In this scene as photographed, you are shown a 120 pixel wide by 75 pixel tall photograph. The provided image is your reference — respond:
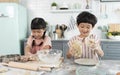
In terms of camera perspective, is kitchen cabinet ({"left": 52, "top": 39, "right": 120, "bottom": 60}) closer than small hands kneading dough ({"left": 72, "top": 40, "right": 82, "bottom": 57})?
No

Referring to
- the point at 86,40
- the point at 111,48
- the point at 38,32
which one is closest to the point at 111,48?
the point at 111,48

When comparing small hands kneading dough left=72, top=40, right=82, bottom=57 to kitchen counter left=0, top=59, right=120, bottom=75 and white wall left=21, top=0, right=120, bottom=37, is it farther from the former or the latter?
white wall left=21, top=0, right=120, bottom=37

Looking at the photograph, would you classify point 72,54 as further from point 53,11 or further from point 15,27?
point 53,11

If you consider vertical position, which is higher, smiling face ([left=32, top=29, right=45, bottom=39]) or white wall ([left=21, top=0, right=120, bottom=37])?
white wall ([left=21, top=0, right=120, bottom=37])

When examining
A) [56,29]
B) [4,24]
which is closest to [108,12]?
[56,29]

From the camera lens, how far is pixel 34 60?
1614 millimetres

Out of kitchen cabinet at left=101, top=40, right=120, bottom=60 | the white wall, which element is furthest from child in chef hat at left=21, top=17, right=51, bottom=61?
the white wall

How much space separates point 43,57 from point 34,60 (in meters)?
0.11

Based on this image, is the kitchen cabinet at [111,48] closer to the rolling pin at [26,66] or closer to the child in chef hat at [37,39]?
the child in chef hat at [37,39]

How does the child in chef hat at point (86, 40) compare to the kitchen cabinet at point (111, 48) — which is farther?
the kitchen cabinet at point (111, 48)

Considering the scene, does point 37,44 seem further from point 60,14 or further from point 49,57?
point 60,14

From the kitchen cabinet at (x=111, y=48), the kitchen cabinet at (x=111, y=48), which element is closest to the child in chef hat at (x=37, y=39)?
the kitchen cabinet at (x=111, y=48)

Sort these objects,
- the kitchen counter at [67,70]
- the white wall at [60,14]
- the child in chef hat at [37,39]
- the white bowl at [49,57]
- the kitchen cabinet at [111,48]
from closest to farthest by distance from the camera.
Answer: the kitchen counter at [67,70], the white bowl at [49,57], the child in chef hat at [37,39], the kitchen cabinet at [111,48], the white wall at [60,14]

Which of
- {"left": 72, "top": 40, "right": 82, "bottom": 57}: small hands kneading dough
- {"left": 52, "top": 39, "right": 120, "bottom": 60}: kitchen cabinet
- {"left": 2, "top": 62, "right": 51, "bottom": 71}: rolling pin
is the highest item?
{"left": 72, "top": 40, "right": 82, "bottom": 57}: small hands kneading dough
